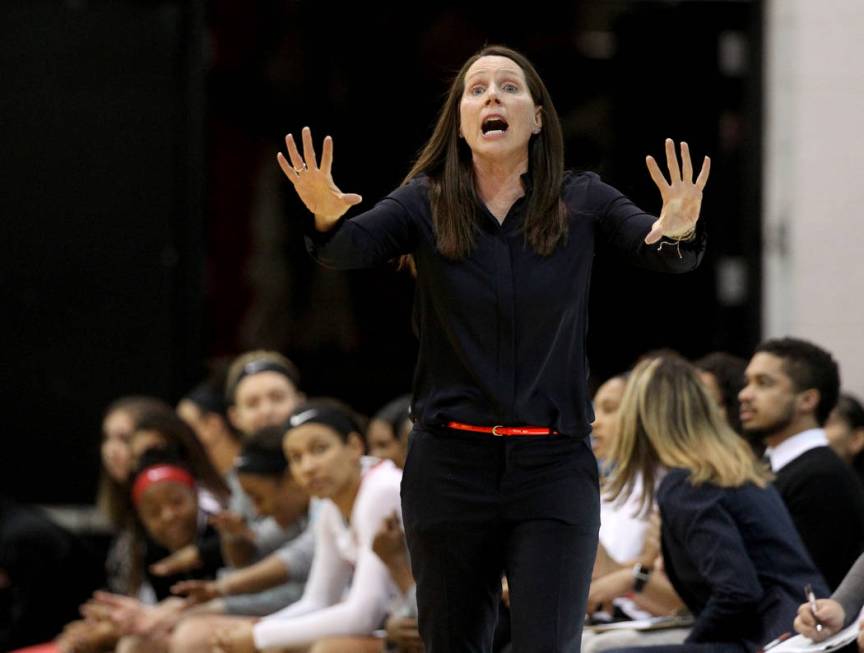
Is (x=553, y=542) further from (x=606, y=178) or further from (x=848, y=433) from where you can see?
(x=606, y=178)

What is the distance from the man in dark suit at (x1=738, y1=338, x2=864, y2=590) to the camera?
5820 mm

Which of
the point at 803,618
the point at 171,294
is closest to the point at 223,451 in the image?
the point at 171,294

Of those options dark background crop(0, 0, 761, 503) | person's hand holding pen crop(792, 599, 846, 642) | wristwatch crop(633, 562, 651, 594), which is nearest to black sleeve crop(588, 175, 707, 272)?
person's hand holding pen crop(792, 599, 846, 642)

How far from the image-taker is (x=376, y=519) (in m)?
6.17

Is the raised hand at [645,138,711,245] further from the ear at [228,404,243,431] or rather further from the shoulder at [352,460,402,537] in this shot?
the ear at [228,404,243,431]

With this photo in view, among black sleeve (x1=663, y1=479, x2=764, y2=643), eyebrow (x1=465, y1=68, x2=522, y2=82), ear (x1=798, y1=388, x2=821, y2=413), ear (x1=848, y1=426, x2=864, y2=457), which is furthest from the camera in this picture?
ear (x1=848, y1=426, x2=864, y2=457)

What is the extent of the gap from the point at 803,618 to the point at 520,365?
1.51 meters

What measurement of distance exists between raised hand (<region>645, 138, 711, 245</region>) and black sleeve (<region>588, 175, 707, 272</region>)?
25mm

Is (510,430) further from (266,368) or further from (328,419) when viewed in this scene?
(266,368)

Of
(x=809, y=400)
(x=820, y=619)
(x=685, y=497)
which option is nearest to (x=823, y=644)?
(x=820, y=619)

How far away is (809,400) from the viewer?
6.11 m

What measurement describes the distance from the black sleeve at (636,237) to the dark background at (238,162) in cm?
543

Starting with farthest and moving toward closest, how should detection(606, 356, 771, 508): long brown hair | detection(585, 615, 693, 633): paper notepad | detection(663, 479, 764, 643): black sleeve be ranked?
detection(585, 615, 693, 633): paper notepad, detection(606, 356, 771, 508): long brown hair, detection(663, 479, 764, 643): black sleeve

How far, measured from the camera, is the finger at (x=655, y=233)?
3709 mm
